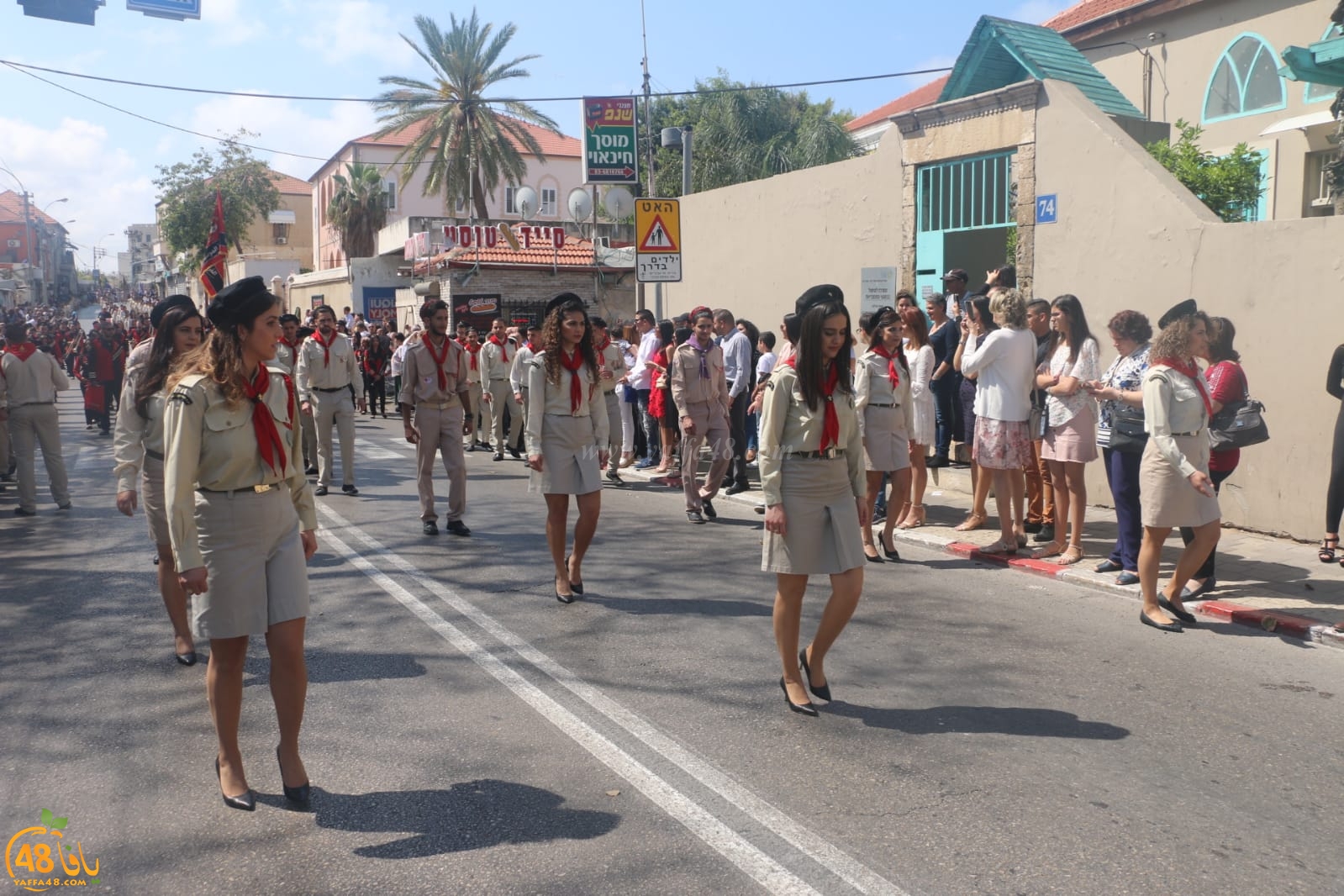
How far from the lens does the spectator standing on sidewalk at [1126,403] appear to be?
289 inches

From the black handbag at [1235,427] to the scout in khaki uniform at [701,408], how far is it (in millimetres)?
4329

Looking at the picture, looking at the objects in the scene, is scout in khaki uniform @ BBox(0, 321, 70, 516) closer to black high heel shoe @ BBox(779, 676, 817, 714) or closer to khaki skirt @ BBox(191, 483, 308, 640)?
khaki skirt @ BBox(191, 483, 308, 640)

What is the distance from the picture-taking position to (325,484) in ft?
39.5

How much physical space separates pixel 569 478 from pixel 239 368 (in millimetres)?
3366

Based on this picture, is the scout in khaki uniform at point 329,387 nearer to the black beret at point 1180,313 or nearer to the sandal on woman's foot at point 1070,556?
the sandal on woman's foot at point 1070,556

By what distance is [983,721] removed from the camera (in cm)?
502

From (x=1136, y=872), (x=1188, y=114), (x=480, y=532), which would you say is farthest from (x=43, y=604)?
(x=1188, y=114)

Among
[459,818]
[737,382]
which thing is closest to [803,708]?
[459,818]

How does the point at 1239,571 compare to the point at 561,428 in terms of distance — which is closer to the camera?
the point at 561,428

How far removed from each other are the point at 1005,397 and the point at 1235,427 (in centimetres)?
166

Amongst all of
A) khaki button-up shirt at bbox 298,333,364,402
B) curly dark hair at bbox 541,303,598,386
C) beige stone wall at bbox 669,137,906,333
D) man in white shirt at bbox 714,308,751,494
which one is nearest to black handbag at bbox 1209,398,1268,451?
curly dark hair at bbox 541,303,598,386

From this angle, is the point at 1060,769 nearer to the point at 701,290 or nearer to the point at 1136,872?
the point at 1136,872

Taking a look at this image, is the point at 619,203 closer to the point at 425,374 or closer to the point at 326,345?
the point at 326,345

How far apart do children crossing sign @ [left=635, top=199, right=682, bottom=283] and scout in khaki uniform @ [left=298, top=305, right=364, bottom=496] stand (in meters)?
4.27
